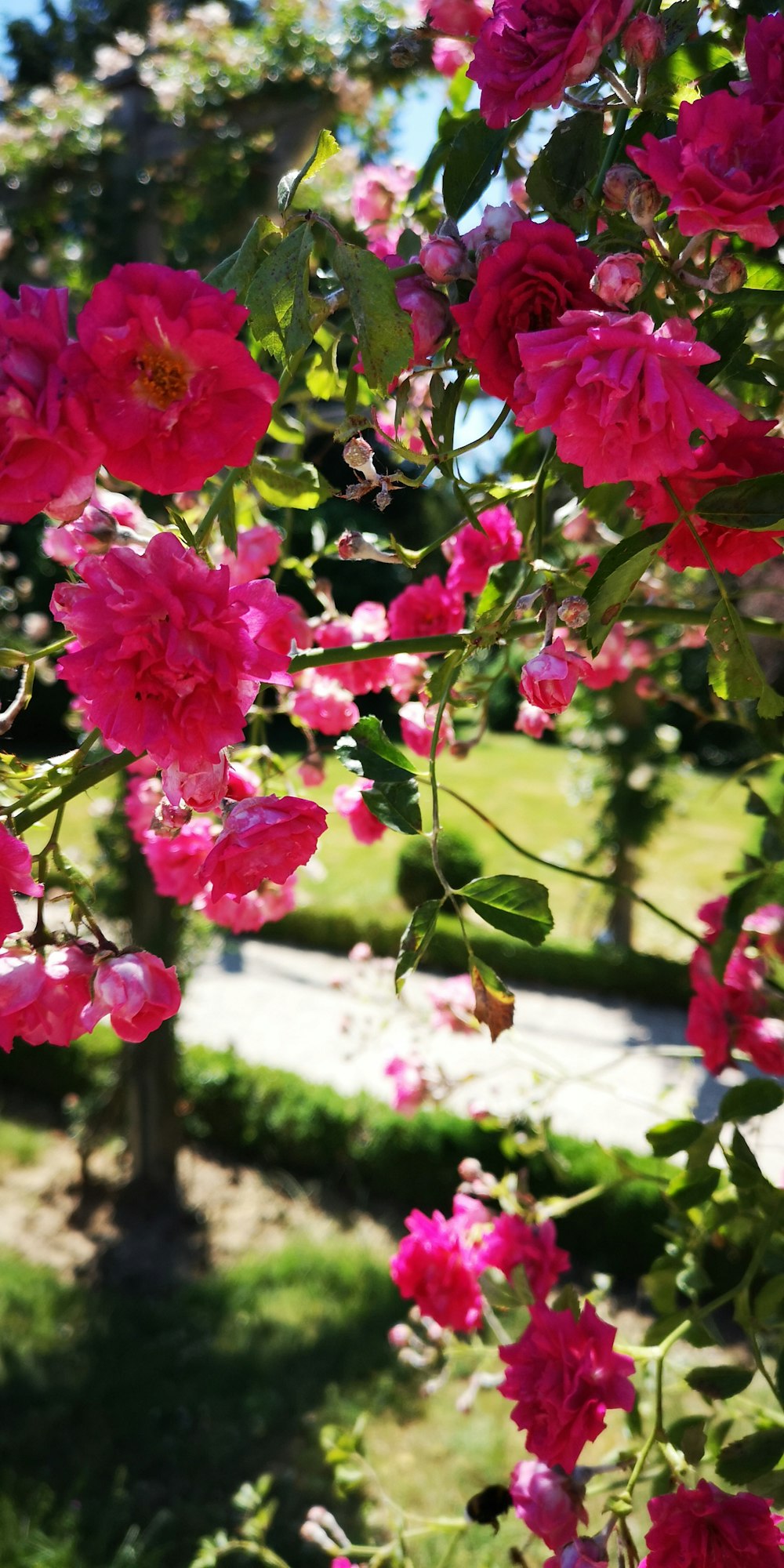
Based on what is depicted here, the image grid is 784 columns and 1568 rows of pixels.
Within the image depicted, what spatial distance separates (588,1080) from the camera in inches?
50.7

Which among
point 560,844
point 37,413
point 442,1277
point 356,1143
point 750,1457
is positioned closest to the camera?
point 37,413

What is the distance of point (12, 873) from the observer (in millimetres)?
525

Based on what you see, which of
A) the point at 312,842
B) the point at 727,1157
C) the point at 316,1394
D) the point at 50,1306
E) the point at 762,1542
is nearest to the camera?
the point at 312,842

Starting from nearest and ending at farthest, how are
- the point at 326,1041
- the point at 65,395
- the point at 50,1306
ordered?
the point at 65,395, the point at 50,1306, the point at 326,1041

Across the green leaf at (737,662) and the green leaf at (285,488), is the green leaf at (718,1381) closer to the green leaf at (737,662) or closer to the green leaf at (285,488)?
the green leaf at (737,662)

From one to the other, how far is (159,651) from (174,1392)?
118 inches

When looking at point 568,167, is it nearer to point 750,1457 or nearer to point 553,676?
point 553,676

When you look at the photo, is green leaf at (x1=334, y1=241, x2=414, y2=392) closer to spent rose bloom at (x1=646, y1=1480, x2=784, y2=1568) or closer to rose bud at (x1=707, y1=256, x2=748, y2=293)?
rose bud at (x1=707, y1=256, x2=748, y2=293)

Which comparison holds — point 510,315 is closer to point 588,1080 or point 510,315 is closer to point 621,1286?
point 588,1080

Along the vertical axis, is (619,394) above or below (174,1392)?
above

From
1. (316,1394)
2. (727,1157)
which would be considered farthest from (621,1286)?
(727,1157)

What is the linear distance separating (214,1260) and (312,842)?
11.6 ft

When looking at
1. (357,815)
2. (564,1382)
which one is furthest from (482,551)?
(564,1382)

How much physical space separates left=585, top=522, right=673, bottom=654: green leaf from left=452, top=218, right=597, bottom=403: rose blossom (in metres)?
0.11
